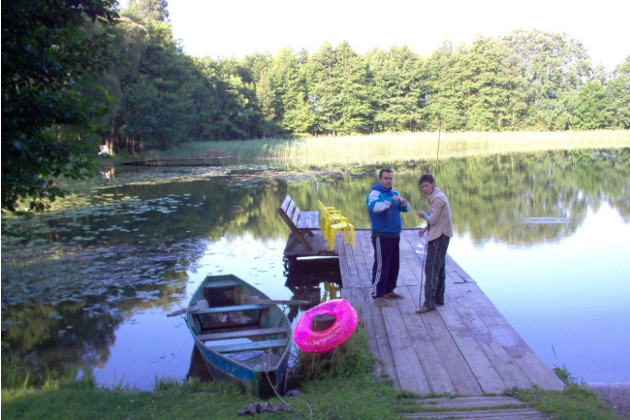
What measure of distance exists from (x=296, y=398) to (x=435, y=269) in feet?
7.82

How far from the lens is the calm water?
6453 millimetres

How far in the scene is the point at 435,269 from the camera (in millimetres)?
6039

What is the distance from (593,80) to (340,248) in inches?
2515

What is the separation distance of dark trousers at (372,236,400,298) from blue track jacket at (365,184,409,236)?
12cm

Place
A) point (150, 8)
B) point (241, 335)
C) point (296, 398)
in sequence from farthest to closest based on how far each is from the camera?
point (150, 8) < point (241, 335) < point (296, 398)

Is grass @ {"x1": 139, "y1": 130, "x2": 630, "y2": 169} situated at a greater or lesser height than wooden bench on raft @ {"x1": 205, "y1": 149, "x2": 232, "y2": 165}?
greater

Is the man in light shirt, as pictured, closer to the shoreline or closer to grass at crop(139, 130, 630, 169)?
the shoreline

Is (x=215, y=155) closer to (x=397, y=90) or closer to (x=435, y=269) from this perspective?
(x=397, y=90)

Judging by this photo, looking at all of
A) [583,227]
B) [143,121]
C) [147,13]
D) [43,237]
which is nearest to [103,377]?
[43,237]

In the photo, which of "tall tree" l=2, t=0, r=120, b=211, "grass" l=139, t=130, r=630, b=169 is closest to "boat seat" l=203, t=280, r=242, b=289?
"tall tree" l=2, t=0, r=120, b=211

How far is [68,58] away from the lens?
5195 mm

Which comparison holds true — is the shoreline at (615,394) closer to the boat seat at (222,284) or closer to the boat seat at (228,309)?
the boat seat at (228,309)

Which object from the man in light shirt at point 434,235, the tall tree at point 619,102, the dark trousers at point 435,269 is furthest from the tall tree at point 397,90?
the man in light shirt at point 434,235

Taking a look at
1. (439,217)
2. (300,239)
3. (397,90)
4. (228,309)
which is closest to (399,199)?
(439,217)
